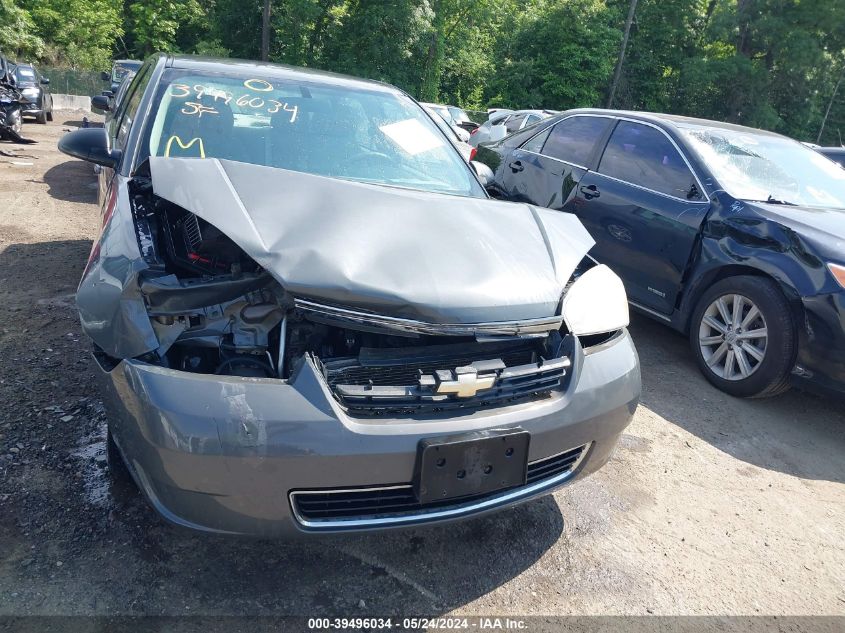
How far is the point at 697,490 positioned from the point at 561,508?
77cm

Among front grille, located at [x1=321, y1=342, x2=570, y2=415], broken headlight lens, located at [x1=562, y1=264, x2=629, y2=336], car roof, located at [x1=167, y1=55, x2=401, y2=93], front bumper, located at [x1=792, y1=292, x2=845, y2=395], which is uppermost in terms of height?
car roof, located at [x1=167, y1=55, x2=401, y2=93]

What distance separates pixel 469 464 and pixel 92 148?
242 centimetres

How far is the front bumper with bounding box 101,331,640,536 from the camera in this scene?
68.2 inches

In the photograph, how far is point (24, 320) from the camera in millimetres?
3820

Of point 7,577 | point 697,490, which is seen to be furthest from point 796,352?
Answer: point 7,577

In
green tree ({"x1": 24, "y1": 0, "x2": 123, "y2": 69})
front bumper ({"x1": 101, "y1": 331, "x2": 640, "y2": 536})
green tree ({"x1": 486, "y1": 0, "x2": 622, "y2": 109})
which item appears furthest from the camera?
green tree ({"x1": 486, "y1": 0, "x2": 622, "y2": 109})

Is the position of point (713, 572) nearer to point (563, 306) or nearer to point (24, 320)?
point (563, 306)

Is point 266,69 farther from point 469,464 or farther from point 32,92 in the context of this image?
point 32,92

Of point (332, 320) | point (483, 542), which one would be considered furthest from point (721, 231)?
point (332, 320)

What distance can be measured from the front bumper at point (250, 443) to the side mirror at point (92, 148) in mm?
1462

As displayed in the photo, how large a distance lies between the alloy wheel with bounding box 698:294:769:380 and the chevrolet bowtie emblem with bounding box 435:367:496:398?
256 cm

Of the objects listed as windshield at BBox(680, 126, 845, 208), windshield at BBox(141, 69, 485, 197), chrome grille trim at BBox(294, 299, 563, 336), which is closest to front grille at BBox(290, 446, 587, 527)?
chrome grille trim at BBox(294, 299, 563, 336)

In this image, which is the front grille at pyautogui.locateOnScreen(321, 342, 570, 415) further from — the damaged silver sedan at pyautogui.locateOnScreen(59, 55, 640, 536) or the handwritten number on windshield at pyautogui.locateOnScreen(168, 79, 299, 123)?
the handwritten number on windshield at pyautogui.locateOnScreen(168, 79, 299, 123)

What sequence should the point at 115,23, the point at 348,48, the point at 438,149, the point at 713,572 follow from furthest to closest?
the point at 115,23 < the point at 348,48 < the point at 438,149 < the point at 713,572
